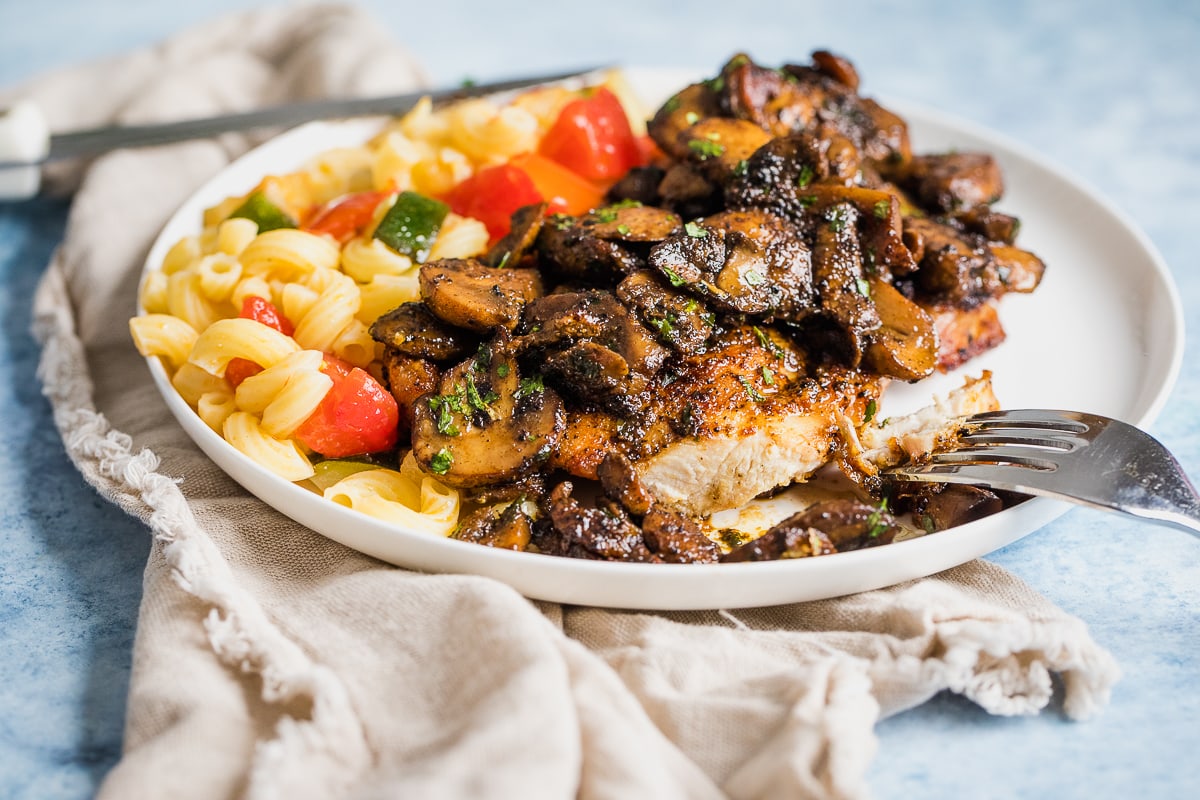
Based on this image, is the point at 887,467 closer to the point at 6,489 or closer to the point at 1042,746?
the point at 1042,746

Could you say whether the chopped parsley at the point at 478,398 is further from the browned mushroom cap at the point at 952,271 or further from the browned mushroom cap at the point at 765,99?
the browned mushroom cap at the point at 765,99

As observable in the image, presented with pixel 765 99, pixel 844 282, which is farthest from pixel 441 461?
pixel 765 99

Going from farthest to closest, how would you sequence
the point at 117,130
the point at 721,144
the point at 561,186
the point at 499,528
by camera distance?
the point at 117,130
the point at 561,186
the point at 721,144
the point at 499,528

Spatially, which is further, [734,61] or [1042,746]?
[734,61]

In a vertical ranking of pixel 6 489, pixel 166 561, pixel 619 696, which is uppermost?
pixel 619 696

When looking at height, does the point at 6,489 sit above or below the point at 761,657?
below

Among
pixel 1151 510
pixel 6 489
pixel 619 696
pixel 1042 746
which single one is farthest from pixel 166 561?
pixel 1151 510

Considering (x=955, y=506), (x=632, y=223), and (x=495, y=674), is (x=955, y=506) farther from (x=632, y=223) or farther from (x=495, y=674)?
(x=495, y=674)
